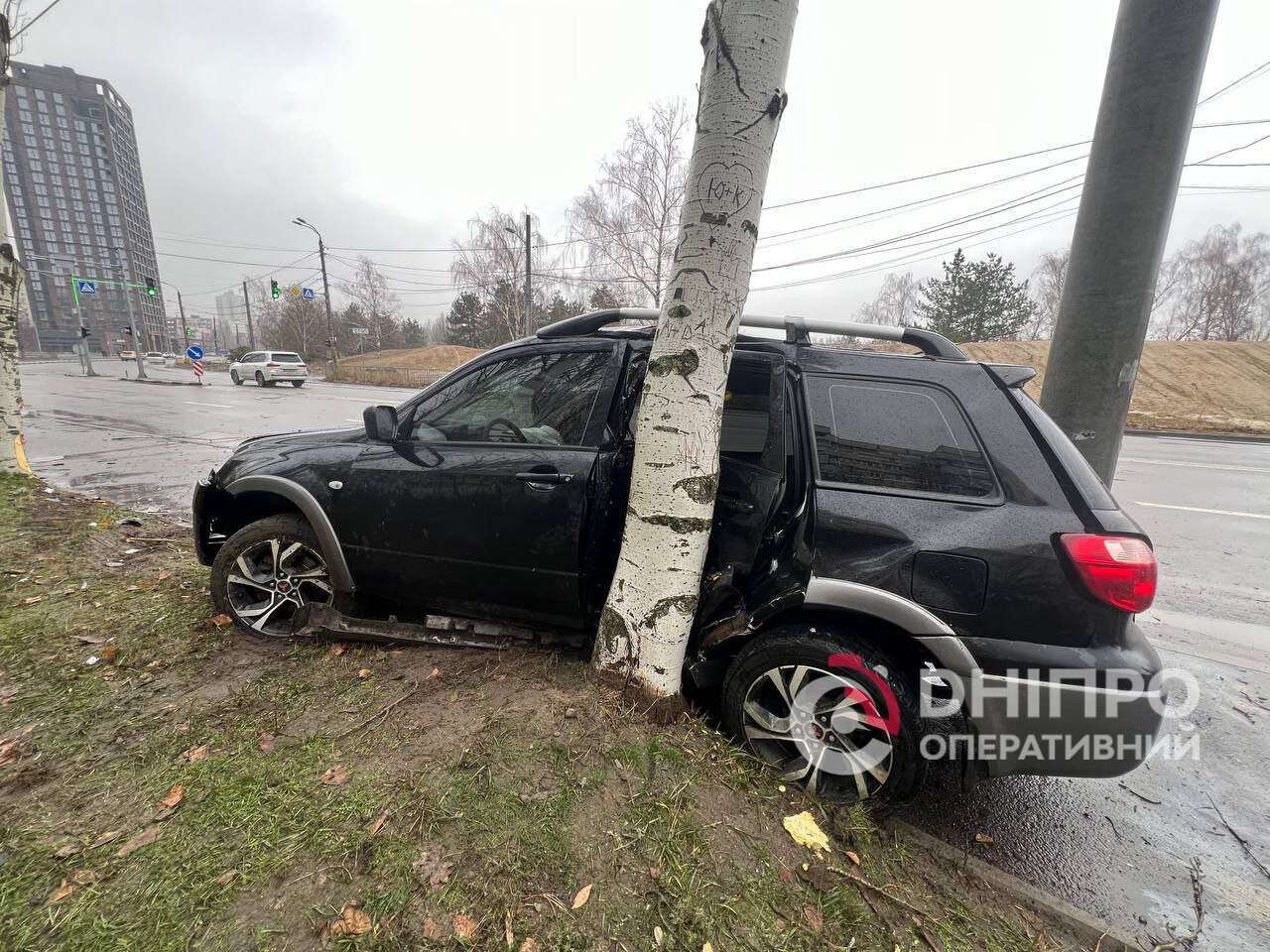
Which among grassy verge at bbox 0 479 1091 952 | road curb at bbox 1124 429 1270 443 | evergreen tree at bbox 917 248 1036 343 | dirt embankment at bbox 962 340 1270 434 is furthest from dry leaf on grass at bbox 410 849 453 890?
evergreen tree at bbox 917 248 1036 343

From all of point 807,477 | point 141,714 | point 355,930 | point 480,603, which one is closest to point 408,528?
point 480,603

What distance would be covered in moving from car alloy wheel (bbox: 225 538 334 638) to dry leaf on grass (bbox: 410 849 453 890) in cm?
181

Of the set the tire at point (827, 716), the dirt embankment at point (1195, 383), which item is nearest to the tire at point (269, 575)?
the tire at point (827, 716)

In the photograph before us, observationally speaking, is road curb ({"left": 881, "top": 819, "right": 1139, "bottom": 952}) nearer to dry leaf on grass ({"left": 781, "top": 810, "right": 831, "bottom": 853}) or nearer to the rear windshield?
dry leaf on grass ({"left": 781, "top": 810, "right": 831, "bottom": 853})

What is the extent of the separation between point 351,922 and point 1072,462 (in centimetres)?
284

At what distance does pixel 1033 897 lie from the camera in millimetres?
1908

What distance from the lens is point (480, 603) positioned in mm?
2832

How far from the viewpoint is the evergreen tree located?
123ft

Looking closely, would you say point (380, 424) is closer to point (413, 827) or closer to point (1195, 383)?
point (413, 827)

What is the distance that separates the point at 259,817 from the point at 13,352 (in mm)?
7836

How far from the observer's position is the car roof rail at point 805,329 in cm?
257

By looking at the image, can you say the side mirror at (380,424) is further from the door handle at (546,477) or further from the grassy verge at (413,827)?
the grassy verge at (413,827)

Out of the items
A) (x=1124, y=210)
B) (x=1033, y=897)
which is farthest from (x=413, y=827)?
(x=1124, y=210)

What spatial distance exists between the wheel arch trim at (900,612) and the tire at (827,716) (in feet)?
0.54
